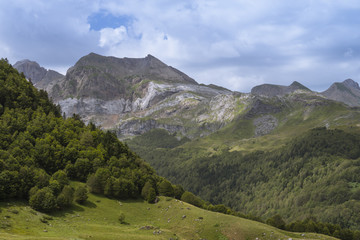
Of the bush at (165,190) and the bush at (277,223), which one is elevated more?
the bush at (165,190)

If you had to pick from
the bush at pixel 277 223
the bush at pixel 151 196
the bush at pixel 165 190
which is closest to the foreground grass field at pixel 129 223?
the bush at pixel 151 196

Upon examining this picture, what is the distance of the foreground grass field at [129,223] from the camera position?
172 ft

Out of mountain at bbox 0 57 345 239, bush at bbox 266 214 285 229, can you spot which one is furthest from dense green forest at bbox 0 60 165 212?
bush at bbox 266 214 285 229

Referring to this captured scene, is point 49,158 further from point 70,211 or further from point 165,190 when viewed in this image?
point 165,190

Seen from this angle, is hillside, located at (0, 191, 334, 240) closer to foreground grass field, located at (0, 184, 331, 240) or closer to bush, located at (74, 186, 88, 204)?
foreground grass field, located at (0, 184, 331, 240)

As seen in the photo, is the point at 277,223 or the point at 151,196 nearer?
the point at 151,196

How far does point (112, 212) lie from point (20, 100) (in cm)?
7453

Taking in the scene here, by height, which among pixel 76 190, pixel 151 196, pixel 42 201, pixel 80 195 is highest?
pixel 76 190

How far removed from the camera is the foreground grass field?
2060 inches

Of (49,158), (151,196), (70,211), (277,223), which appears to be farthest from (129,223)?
(277,223)

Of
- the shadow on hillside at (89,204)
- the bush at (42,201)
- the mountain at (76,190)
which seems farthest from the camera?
the shadow on hillside at (89,204)

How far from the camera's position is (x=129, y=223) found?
7206 cm

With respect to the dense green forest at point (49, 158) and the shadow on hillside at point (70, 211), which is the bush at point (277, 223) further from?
the shadow on hillside at point (70, 211)

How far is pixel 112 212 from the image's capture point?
76.6 metres
